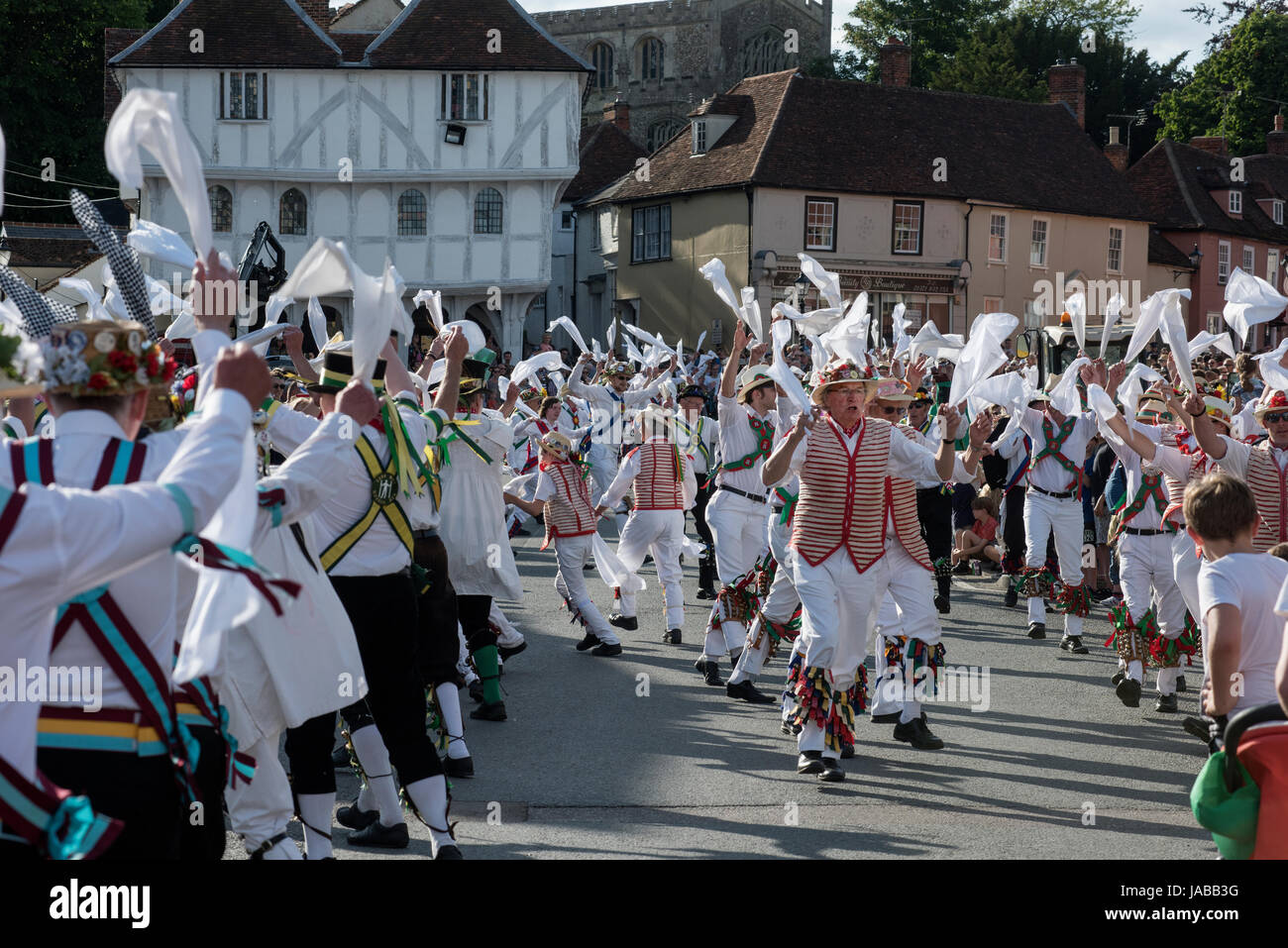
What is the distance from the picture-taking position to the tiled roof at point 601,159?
174ft

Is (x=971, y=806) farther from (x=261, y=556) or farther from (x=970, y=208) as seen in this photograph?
(x=970, y=208)

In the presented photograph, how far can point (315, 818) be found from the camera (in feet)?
19.3

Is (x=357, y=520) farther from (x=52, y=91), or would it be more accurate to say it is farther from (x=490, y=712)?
(x=52, y=91)

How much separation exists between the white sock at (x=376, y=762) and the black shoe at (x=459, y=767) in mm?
1405

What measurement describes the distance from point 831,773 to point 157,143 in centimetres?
511

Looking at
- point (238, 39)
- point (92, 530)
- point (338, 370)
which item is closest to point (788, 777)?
point (338, 370)

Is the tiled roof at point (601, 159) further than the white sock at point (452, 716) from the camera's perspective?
Yes

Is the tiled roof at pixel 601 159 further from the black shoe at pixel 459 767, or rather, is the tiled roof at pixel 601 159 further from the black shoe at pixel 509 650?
the black shoe at pixel 459 767

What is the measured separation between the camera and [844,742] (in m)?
8.00

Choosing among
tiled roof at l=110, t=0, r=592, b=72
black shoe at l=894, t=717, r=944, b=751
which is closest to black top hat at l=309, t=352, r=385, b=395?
black shoe at l=894, t=717, r=944, b=751

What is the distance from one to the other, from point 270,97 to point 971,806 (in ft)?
114

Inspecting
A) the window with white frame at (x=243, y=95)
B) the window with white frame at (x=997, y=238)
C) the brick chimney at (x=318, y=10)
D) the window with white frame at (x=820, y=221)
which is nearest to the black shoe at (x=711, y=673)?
the window with white frame at (x=820, y=221)

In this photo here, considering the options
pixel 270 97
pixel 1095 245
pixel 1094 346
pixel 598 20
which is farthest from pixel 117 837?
pixel 598 20

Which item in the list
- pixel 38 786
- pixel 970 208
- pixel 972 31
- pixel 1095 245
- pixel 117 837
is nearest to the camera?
pixel 38 786
